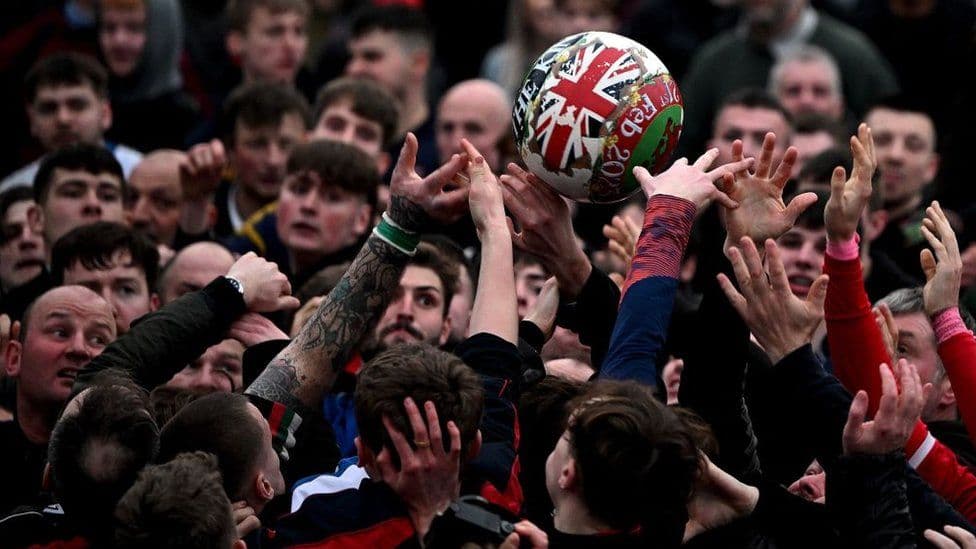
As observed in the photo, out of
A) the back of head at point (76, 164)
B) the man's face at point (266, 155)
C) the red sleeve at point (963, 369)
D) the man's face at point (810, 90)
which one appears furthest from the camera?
the man's face at point (810, 90)

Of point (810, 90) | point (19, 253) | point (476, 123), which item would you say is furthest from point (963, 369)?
point (810, 90)

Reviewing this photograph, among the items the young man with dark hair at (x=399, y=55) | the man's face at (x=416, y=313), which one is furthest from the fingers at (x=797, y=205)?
the young man with dark hair at (x=399, y=55)

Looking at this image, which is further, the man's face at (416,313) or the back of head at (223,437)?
the man's face at (416,313)

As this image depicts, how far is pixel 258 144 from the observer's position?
33.9 feet

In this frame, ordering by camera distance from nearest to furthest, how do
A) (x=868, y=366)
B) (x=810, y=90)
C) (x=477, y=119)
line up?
(x=868, y=366), (x=477, y=119), (x=810, y=90)

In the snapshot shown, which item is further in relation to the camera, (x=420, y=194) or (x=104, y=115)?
(x=104, y=115)

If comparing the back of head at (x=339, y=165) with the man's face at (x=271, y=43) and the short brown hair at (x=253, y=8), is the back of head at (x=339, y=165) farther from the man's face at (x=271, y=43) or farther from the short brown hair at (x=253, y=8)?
the short brown hair at (x=253, y=8)

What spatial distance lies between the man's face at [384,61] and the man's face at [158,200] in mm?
2553

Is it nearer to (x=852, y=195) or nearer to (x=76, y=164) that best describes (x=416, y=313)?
(x=852, y=195)

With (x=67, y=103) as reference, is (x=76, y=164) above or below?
above

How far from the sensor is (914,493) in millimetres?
5645

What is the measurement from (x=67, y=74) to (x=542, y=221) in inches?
210

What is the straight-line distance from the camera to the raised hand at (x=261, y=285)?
20.2 feet

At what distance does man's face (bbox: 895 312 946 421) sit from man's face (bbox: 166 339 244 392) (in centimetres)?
281
